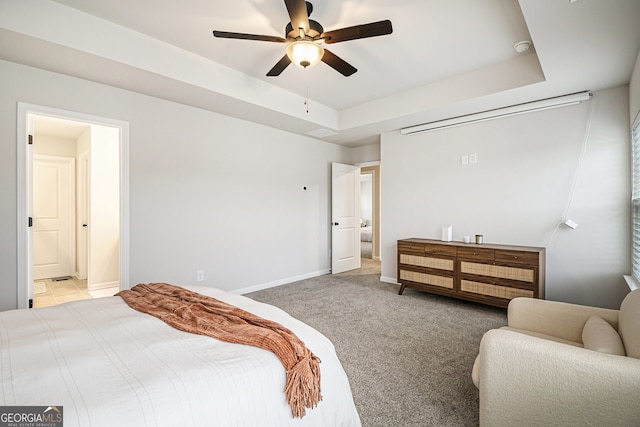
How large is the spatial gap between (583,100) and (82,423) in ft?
15.1

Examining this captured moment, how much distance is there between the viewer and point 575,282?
3312 millimetres

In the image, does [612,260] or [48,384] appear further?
[612,260]

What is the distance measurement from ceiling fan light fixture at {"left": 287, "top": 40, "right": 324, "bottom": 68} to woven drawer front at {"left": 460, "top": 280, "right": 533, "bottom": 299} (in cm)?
299

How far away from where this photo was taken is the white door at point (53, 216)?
16.9 feet

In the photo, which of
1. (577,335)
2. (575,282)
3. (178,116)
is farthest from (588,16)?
(178,116)

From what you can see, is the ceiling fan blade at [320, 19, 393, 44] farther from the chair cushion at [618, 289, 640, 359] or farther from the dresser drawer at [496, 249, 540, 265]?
the dresser drawer at [496, 249, 540, 265]

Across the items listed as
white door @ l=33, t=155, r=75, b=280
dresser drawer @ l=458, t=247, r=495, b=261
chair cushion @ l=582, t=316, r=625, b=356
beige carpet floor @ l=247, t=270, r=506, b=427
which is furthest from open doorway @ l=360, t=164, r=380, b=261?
white door @ l=33, t=155, r=75, b=280

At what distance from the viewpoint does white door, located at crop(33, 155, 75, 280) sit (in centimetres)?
515

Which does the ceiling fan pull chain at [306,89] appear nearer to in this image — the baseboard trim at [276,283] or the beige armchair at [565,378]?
the baseboard trim at [276,283]

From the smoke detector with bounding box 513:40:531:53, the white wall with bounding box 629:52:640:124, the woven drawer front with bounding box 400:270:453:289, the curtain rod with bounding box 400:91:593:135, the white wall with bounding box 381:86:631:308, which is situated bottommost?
the woven drawer front with bounding box 400:270:453:289

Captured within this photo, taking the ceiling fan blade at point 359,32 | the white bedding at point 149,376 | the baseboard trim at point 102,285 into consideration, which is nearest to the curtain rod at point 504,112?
the ceiling fan blade at point 359,32

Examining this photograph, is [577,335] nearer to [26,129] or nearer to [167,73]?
[167,73]

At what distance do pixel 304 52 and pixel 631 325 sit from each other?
2.52 m

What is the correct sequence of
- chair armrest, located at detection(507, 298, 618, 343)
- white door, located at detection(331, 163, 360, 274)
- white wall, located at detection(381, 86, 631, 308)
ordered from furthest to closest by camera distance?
white door, located at detection(331, 163, 360, 274), white wall, located at detection(381, 86, 631, 308), chair armrest, located at detection(507, 298, 618, 343)
